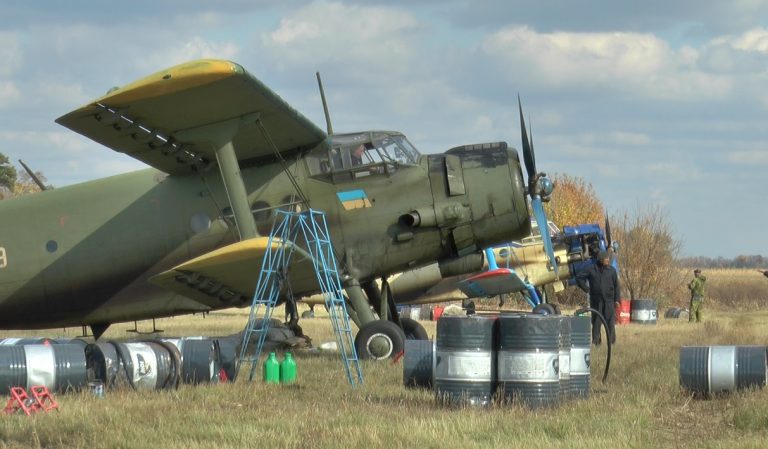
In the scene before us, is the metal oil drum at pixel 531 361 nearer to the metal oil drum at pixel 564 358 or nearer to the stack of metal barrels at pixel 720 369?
the metal oil drum at pixel 564 358

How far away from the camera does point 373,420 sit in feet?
26.8

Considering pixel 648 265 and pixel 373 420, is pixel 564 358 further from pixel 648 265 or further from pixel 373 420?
pixel 648 265

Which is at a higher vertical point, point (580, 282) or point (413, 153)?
point (413, 153)

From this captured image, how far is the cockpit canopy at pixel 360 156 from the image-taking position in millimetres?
14469

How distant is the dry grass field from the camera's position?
730 cm

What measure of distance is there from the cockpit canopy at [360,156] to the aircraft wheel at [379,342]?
2.19 meters

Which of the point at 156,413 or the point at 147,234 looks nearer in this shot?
the point at 156,413

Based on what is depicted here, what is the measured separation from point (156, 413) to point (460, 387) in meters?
2.65

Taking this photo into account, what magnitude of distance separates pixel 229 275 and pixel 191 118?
209cm

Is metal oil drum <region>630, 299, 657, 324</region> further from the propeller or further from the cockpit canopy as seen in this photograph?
the cockpit canopy

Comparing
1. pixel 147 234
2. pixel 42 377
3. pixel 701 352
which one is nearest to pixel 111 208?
pixel 147 234

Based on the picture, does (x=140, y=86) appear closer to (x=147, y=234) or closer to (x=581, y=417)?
(x=147, y=234)

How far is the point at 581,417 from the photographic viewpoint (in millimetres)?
8211

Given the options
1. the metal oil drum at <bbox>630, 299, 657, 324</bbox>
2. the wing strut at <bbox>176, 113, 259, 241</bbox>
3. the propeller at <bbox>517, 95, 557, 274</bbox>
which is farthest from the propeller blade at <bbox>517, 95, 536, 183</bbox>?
the metal oil drum at <bbox>630, 299, 657, 324</bbox>
